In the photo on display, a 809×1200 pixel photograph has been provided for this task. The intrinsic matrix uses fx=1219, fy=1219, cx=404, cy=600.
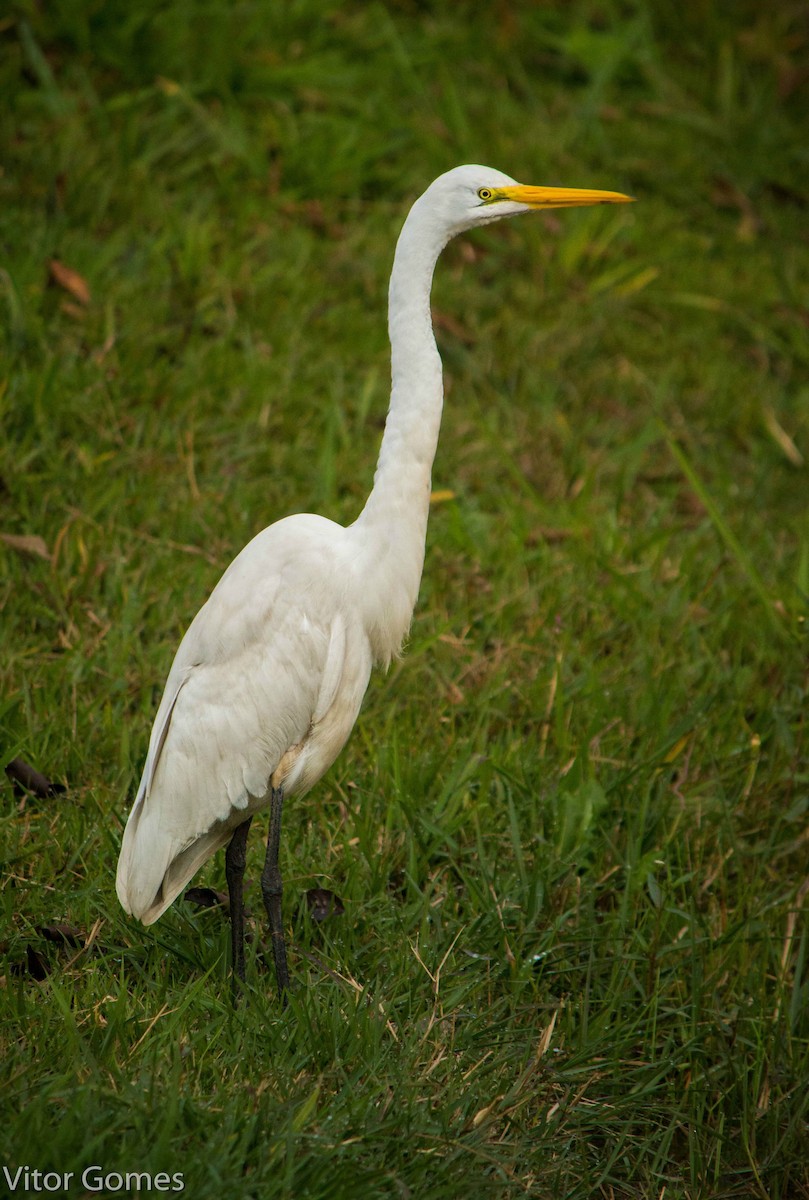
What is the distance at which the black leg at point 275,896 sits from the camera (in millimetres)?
2783

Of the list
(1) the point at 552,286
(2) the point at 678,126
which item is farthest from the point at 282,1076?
(2) the point at 678,126

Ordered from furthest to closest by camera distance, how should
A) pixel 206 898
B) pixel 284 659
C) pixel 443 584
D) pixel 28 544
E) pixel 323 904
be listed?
pixel 443 584 → pixel 28 544 → pixel 206 898 → pixel 323 904 → pixel 284 659

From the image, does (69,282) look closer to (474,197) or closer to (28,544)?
(28,544)

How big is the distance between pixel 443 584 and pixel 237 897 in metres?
1.66

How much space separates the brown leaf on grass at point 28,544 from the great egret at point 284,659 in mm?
1109

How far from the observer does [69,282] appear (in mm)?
4641

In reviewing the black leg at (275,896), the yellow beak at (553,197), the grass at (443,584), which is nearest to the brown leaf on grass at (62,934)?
the grass at (443,584)

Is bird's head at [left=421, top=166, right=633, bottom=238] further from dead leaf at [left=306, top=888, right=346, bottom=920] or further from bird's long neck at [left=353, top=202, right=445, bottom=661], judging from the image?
dead leaf at [left=306, top=888, right=346, bottom=920]

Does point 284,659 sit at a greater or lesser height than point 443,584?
greater

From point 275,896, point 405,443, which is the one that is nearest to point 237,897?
point 275,896

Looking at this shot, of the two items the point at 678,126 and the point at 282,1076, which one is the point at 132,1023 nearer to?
the point at 282,1076

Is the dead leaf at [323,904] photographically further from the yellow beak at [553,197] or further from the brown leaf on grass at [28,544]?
the yellow beak at [553,197]

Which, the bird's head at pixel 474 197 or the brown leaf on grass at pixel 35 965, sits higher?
Answer: the bird's head at pixel 474 197

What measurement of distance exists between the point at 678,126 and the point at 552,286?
1.97 m
